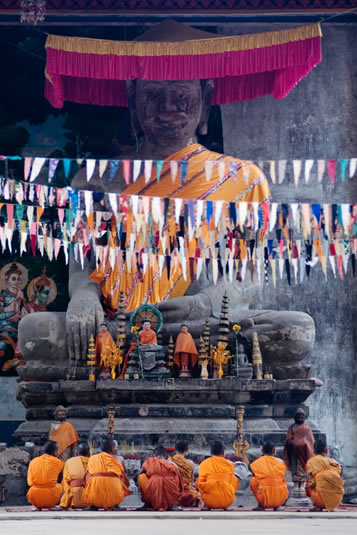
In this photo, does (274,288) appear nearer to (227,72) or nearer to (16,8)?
(227,72)

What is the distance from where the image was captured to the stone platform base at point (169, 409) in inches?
543

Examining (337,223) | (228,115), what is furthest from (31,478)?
(228,115)

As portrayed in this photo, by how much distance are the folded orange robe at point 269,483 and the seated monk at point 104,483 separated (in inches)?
48.8

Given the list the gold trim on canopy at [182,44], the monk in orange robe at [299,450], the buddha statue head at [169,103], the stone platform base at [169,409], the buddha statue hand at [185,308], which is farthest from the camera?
the buddha statue head at [169,103]

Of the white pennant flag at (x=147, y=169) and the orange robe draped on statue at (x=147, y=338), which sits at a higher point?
the white pennant flag at (x=147, y=169)

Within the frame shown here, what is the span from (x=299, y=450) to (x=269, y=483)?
1.05 m

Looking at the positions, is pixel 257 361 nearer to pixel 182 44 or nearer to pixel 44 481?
pixel 44 481

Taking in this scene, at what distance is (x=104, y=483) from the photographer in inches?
472

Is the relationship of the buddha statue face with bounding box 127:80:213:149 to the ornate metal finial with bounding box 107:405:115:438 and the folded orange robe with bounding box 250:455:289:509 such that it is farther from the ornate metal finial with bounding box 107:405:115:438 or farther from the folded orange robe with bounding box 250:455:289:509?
the folded orange robe with bounding box 250:455:289:509

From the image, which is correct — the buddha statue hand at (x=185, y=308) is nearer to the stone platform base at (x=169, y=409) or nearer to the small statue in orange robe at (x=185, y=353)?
the small statue in orange robe at (x=185, y=353)

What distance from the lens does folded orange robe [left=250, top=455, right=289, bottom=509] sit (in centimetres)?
1226

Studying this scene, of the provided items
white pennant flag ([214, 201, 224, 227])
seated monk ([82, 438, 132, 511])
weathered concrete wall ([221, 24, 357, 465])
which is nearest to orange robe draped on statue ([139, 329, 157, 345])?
white pennant flag ([214, 201, 224, 227])

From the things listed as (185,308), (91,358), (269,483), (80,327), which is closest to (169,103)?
(185,308)

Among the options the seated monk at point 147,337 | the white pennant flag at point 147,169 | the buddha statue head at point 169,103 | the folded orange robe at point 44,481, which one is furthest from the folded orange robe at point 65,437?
the buddha statue head at point 169,103
